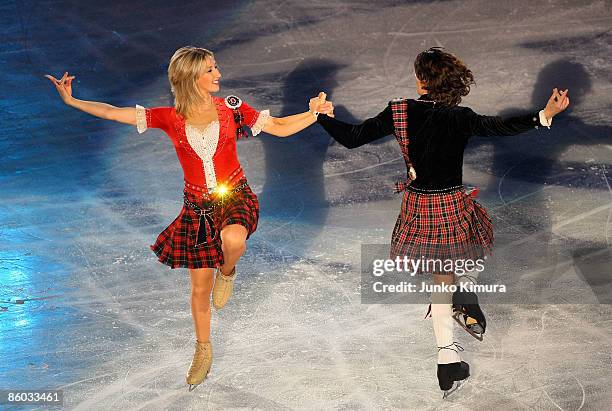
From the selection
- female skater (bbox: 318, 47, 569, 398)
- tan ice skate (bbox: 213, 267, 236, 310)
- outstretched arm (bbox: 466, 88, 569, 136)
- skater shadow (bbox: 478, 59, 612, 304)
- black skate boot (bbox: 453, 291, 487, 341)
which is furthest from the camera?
skater shadow (bbox: 478, 59, 612, 304)

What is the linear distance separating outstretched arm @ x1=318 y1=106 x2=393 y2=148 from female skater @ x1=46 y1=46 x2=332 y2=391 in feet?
0.77

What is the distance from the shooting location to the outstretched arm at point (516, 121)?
560 cm

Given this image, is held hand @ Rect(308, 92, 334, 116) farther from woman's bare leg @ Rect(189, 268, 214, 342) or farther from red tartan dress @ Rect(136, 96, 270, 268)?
woman's bare leg @ Rect(189, 268, 214, 342)

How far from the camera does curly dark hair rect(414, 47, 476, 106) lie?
5918mm

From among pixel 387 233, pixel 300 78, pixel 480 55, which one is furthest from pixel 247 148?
pixel 480 55

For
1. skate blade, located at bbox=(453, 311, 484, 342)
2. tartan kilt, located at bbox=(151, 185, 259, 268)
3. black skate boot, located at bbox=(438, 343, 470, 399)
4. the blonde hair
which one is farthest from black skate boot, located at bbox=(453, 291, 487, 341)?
the blonde hair

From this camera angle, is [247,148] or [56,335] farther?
[247,148]

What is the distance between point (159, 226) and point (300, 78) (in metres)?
2.67

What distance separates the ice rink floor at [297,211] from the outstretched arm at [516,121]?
1482mm

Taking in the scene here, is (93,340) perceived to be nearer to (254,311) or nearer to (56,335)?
(56,335)

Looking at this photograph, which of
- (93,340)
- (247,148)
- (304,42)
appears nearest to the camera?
(93,340)

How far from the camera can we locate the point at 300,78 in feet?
34.4

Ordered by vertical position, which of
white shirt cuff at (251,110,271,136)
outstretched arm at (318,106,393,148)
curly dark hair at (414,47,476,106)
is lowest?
white shirt cuff at (251,110,271,136)

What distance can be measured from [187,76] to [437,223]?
1637 mm
